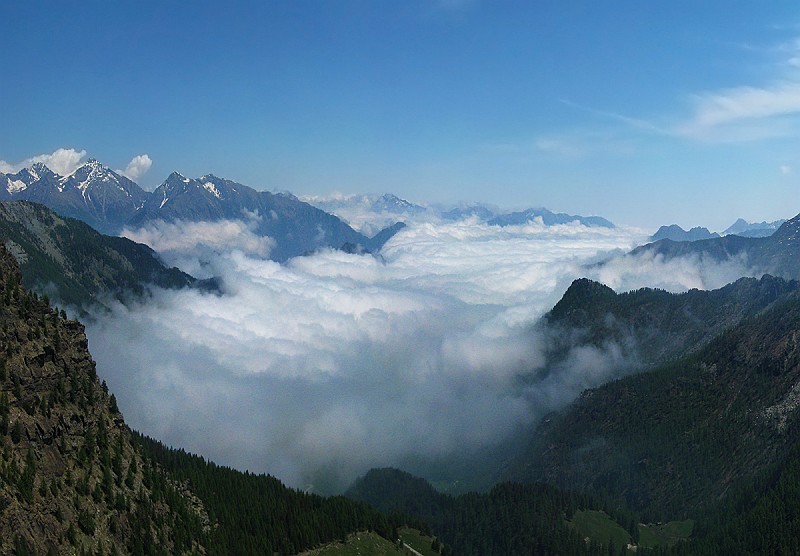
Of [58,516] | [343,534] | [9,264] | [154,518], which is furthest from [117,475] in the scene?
[343,534]

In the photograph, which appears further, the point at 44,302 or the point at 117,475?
the point at 44,302

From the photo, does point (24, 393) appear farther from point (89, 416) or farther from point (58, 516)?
point (58, 516)

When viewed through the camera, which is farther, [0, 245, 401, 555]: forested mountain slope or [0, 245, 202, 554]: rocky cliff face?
[0, 245, 401, 555]: forested mountain slope

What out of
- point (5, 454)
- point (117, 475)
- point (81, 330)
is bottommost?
point (117, 475)

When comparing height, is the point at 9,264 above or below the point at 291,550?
above

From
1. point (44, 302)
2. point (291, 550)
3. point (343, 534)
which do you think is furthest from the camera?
point (343, 534)

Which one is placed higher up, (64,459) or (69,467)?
(64,459)

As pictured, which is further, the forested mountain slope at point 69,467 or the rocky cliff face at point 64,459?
the forested mountain slope at point 69,467

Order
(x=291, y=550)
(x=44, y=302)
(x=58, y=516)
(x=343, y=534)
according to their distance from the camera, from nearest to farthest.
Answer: (x=58, y=516) < (x=44, y=302) < (x=291, y=550) < (x=343, y=534)
